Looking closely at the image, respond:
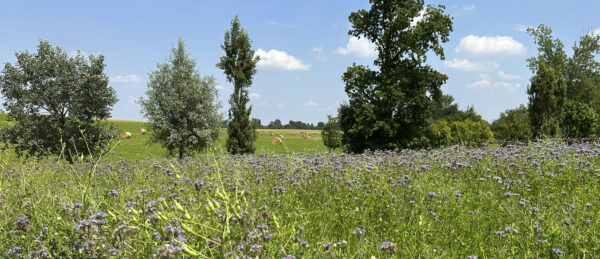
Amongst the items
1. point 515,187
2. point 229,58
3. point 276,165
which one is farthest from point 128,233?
point 229,58

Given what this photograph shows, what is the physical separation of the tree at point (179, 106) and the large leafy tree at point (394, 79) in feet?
28.2

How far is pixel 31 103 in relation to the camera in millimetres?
17391

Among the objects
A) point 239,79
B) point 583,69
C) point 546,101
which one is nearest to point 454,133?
point 546,101

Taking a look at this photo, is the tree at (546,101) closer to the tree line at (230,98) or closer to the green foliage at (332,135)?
the tree line at (230,98)

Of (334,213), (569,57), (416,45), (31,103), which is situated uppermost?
(569,57)

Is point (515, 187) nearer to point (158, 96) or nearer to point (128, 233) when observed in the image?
point (128, 233)

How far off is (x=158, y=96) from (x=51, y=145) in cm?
553

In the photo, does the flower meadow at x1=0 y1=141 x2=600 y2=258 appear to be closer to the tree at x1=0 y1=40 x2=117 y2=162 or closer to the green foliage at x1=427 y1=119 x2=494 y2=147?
the tree at x1=0 y1=40 x2=117 y2=162

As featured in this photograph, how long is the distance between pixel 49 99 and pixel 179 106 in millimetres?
5855

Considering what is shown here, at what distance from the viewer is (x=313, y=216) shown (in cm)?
559

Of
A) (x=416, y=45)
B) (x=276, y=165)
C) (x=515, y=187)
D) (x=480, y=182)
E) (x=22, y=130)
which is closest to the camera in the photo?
(x=515, y=187)

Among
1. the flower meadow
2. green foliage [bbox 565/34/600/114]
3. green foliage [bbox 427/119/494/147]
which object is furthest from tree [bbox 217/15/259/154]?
green foliage [bbox 565/34/600/114]

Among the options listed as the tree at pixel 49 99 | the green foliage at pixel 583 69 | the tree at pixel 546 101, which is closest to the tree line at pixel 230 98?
the tree at pixel 49 99

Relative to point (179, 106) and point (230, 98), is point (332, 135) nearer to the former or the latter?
point (230, 98)
